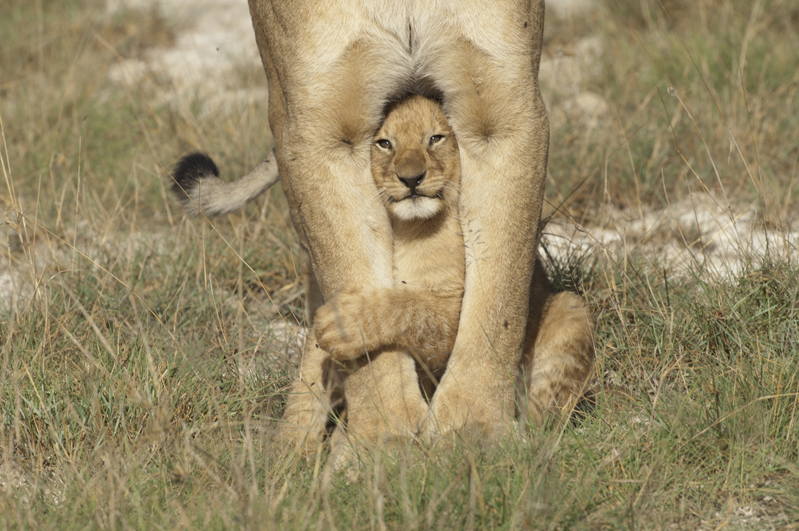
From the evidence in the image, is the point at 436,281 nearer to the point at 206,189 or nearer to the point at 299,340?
the point at 299,340

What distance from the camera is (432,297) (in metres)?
2.71

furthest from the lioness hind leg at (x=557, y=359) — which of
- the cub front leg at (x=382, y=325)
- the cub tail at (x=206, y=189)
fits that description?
the cub tail at (x=206, y=189)

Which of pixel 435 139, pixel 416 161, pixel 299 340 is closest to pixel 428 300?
pixel 416 161

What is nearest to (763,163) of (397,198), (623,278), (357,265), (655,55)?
(655,55)

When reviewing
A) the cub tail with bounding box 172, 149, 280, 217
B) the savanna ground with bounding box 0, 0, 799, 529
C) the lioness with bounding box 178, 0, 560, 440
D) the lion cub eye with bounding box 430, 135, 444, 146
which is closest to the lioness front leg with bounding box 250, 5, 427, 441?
the lioness with bounding box 178, 0, 560, 440

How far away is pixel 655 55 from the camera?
5.40m

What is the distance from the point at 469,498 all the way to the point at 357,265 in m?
0.84

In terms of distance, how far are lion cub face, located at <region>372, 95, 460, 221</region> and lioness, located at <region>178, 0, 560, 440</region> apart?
22cm

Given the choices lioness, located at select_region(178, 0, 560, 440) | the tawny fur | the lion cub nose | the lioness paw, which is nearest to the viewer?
lioness, located at select_region(178, 0, 560, 440)

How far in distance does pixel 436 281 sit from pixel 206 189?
1109 millimetres

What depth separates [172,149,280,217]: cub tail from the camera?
3.31m

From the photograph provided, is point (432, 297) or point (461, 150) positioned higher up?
point (461, 150)

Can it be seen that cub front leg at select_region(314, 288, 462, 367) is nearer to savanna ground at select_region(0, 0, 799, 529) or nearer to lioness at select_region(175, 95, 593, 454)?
lioness at select_region(175, 95, 593, 454)

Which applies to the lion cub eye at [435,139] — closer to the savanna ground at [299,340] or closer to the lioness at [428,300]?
the lioness at [428,300]
